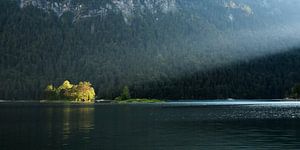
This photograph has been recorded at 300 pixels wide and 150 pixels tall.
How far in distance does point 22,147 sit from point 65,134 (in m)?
17.3

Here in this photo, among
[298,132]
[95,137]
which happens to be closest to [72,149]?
[95,137]

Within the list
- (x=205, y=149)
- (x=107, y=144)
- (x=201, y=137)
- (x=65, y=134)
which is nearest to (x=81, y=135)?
(x=65, y=134)

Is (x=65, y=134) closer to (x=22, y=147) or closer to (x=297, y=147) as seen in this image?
(x=22, y=147)

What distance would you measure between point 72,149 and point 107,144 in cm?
644

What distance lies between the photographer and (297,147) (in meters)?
57.1

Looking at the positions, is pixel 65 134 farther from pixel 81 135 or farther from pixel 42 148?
pixel 42 148

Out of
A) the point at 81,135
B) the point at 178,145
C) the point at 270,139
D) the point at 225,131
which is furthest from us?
the point at 225,131

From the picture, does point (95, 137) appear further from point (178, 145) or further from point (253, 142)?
point (253, 142)

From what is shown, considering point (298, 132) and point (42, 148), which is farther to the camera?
point (298, 132)

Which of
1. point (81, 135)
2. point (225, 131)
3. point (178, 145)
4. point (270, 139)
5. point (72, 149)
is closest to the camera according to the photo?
point (72, 149)

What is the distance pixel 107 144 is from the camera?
2392 inches

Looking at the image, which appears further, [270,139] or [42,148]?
[270,139]

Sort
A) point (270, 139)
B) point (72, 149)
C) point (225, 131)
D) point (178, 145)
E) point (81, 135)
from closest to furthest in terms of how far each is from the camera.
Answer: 1. point (72, 149)
2. point (178, 145)
3. point (270, 139)
4. point (81, 135)
5. point (225, 131)

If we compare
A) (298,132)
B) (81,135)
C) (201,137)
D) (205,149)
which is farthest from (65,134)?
(298,132)
